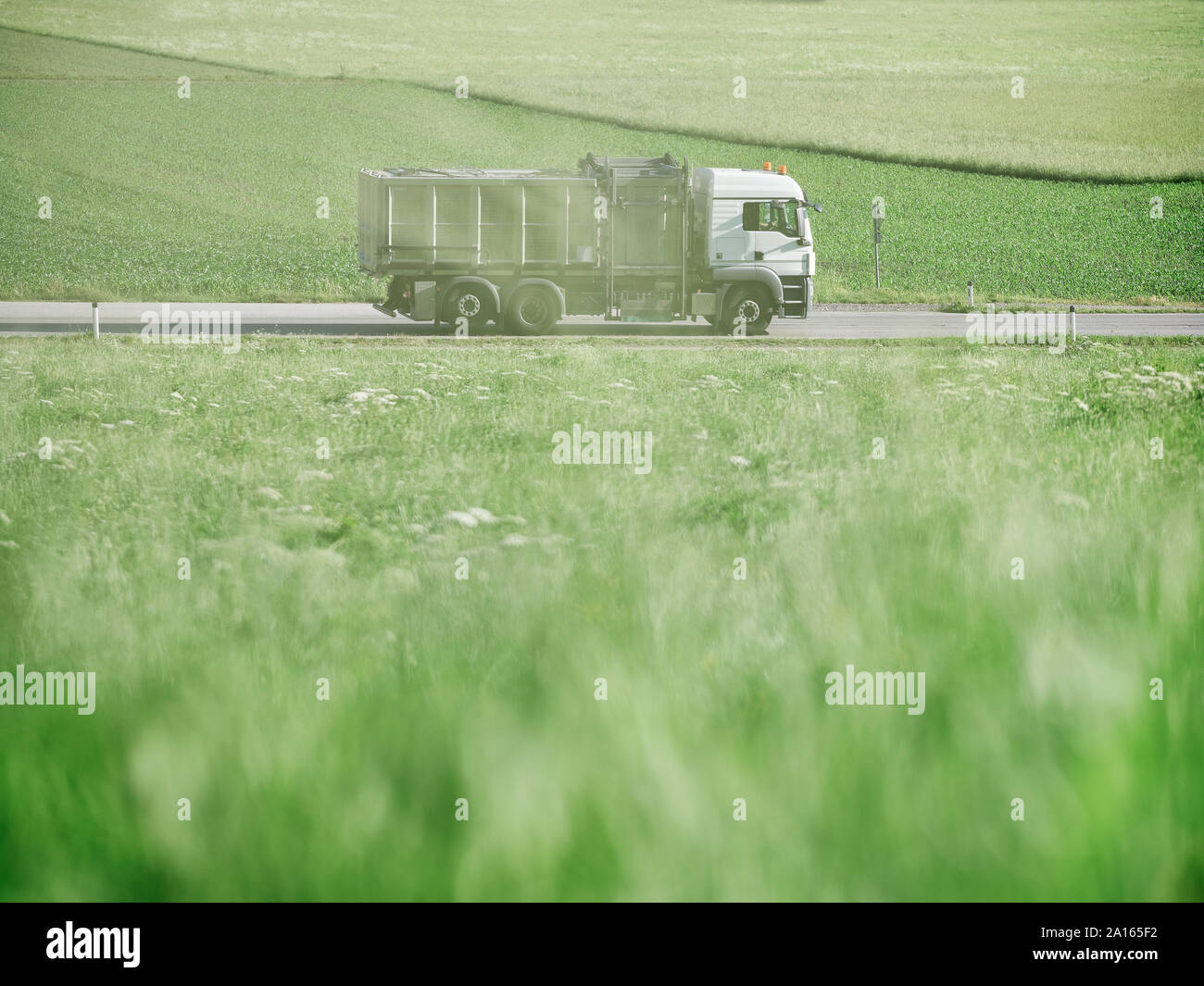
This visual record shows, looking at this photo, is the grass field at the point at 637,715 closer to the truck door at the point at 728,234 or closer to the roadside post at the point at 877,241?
the truck door at the point at 728,234

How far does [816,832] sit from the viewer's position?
7.51 feet

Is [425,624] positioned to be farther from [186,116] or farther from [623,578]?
[186,116]

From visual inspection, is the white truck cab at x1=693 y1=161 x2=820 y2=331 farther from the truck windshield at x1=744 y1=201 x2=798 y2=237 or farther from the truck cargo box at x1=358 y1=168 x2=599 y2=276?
the truck cargo box at x1=358 y1=168 x2=599 y2=276

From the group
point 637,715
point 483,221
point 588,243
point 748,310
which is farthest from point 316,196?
point 637,715

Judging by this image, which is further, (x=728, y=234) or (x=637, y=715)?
(x=728, y=234)

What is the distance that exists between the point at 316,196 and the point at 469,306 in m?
29.1

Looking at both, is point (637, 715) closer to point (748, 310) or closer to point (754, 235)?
point (754, 235)

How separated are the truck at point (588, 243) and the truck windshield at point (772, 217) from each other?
0.02 meters

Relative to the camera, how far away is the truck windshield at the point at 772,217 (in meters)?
23.0

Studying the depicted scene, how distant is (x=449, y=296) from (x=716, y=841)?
812 inches

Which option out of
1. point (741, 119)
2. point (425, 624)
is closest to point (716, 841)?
point (425, 624)

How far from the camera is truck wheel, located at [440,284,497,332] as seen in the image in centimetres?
2231

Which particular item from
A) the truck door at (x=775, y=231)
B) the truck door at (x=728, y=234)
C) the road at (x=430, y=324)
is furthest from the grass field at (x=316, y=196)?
the truck door at (x=728, y=234)

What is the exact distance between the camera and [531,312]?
22.8m
